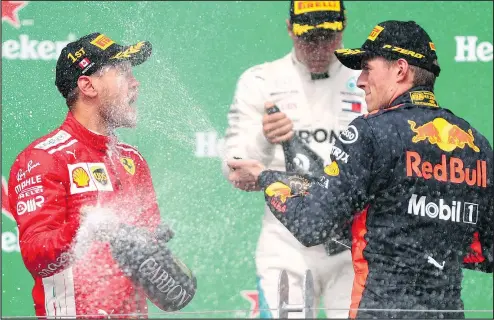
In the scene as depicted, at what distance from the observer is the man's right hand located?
4.91m

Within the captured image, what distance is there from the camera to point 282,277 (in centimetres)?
346

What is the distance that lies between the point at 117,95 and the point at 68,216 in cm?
52

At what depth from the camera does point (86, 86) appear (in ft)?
12.7

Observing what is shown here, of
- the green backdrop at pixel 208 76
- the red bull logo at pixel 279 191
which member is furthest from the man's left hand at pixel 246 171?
the green backdrop at pixel 208 76

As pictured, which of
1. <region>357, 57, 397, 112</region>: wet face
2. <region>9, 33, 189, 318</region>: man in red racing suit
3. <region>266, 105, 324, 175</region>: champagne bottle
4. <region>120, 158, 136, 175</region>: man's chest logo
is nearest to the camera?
<region>9, 33, 189, 318</region>: man in red racing suit

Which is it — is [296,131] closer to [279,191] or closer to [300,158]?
[300,158]

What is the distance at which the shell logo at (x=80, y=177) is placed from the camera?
144 inches

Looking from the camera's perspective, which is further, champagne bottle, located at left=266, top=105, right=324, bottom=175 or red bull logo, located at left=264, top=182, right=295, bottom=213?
champagne bottle, located at left=266, top=105, right=324, bottom=175

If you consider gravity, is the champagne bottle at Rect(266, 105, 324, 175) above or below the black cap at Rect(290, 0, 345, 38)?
below

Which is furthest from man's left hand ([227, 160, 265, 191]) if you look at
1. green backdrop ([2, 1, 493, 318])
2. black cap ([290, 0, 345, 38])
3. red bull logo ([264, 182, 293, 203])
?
black cap ([290, 0, 345, 38])

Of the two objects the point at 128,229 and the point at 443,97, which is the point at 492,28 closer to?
the point at 443,97

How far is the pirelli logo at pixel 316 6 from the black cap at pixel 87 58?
146 cm

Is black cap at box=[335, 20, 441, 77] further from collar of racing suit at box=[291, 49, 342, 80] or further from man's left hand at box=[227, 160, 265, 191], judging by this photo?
collar of racing suit at box=[291, 49, 342, 80]

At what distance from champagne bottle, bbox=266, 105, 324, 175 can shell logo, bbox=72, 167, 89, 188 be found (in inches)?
62.2
